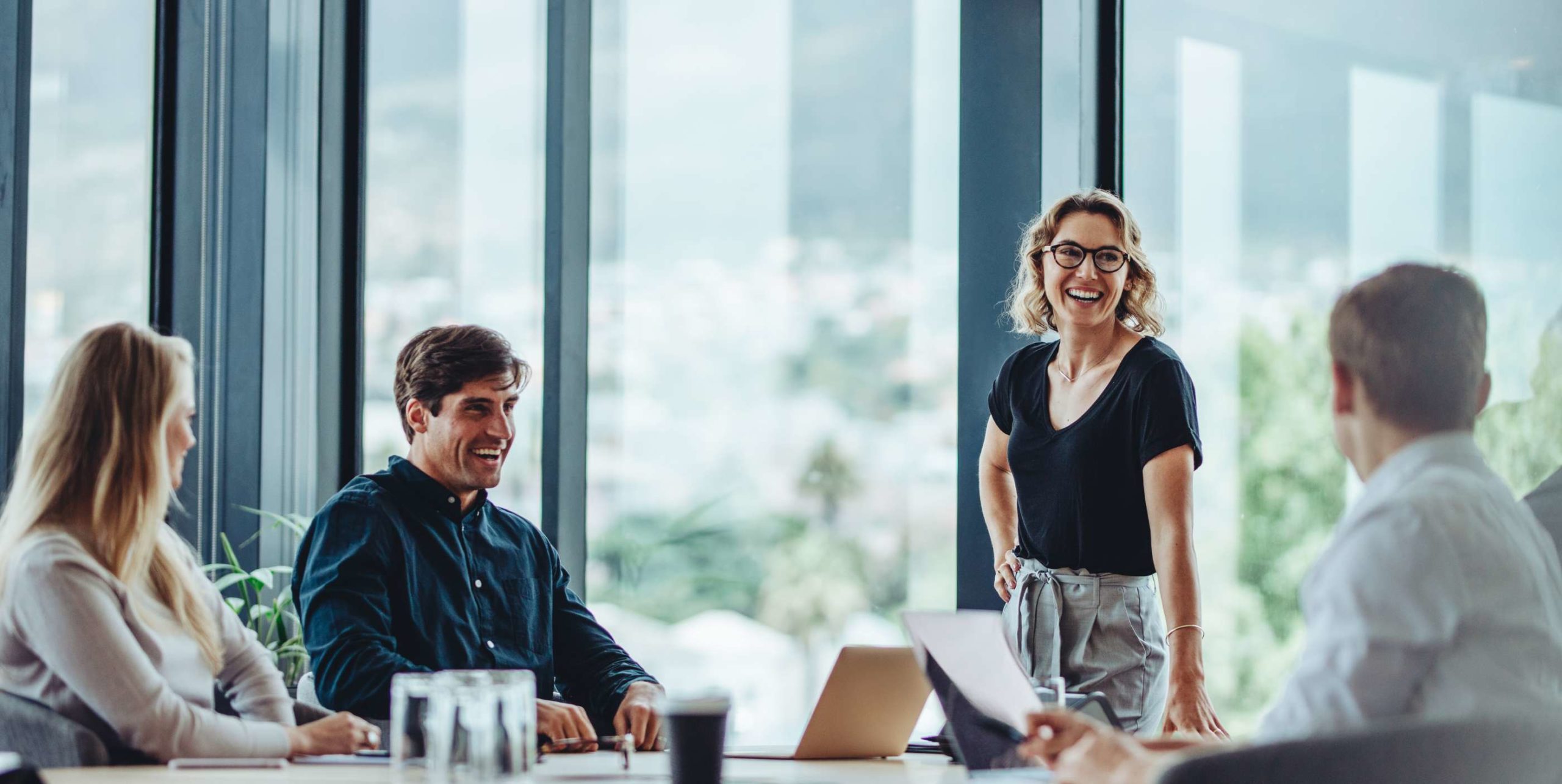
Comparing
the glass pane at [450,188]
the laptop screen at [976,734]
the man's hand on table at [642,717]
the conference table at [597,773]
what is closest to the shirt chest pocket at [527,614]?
the man's hand on table at [642,717]

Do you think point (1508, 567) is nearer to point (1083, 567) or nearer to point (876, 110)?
point (1083, 567)

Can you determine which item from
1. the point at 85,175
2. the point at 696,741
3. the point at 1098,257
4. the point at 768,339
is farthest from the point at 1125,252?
the point at 768,339

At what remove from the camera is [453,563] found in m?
2.45

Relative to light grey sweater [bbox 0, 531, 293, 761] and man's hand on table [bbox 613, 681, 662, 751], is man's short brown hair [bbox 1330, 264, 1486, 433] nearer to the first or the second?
man's hand on table [bbox 613, 681, 662, 751]

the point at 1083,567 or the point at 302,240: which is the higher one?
the point at 302,240

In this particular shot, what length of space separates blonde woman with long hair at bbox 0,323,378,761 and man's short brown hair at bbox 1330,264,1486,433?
4.30 ft

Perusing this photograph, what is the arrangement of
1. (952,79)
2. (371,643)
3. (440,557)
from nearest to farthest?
(371,643), (440,557), (952,79)

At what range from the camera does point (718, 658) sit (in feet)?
20.9

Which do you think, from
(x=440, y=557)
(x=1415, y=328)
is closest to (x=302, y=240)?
(x=440, y=557)

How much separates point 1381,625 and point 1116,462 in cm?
128

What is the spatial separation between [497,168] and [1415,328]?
3524 mm

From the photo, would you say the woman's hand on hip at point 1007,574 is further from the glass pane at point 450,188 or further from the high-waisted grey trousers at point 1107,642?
the glass pane at point 450,188

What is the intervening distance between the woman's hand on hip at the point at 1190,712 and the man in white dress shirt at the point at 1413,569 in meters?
0.90

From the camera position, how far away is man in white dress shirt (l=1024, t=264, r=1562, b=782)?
1.21 m
